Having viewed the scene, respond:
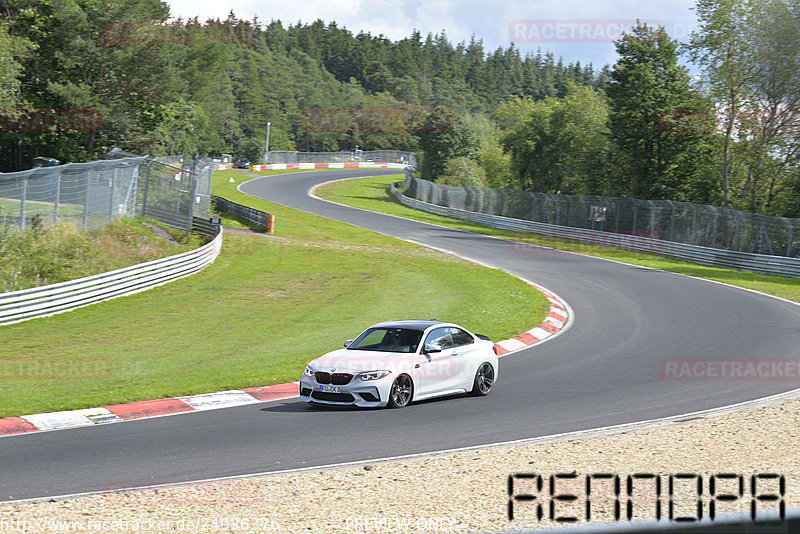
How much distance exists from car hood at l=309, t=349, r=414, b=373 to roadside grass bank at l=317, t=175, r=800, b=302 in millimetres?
19892

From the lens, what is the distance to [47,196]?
2417cm

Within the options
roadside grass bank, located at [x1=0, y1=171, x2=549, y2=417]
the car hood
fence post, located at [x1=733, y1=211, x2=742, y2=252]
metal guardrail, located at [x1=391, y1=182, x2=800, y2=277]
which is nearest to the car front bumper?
the car hood

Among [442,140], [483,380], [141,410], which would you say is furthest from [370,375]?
[442,140]

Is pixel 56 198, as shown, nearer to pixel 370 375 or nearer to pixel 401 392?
pixel 370 375

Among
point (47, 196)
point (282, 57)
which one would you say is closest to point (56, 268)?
point (47, 196)

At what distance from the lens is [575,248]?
141ft

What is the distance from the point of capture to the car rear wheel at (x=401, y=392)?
1240 cm

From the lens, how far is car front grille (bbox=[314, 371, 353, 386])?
12.3m

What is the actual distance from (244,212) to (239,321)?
26999mm

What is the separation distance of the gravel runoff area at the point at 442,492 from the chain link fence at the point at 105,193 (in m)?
16.6

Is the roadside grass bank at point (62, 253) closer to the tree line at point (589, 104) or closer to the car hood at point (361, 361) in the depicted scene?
the car hood at point (361, 361)

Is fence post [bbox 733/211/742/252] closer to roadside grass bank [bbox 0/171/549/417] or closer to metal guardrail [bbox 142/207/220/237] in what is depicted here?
roadside grass bank [bbox 0/171/549/417]

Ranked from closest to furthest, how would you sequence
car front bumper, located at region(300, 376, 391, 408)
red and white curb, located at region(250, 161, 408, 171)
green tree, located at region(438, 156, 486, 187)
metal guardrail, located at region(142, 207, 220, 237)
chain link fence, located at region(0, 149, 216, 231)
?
car front bumper, located at region(300, 376, 391, 408), chain link fence, located at region(0, 149, 216, 231), metal guardrail, located at region(142, 207, 220, 237), green tree, located at region(438, 156, 486, 187), red and white curb, located at region(250, 161, 408, 171)

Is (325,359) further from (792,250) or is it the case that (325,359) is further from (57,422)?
(792,250)
